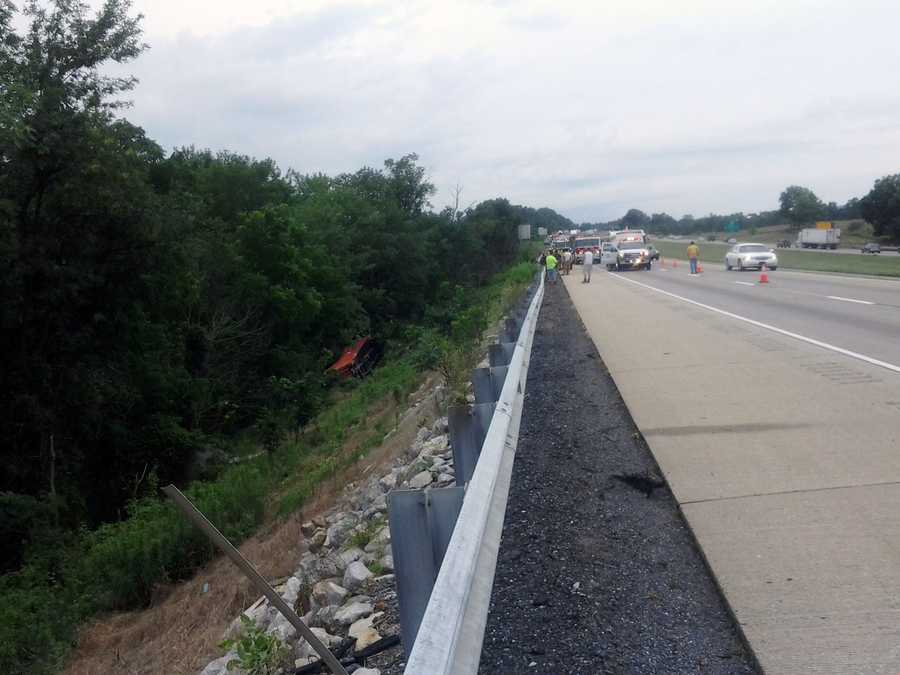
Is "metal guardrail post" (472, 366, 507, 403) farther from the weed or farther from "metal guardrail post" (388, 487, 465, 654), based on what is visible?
"metal guardrail post" (388, 487, 465, 654)

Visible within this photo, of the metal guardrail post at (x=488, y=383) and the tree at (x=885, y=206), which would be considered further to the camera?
the tree at (x=885, y=206)

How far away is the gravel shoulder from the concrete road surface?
0.16m

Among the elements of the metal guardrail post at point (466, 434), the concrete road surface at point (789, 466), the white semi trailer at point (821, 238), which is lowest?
the white semi trailer at point (821, 238)

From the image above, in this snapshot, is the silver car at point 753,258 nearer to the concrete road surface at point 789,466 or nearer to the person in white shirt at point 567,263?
the person in white shirt at point 567,263

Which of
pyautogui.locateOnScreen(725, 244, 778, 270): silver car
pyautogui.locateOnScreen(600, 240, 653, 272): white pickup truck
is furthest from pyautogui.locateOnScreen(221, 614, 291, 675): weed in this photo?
pyautogui.locateOnScreen(600, 240, 653, 272): white pickup truck

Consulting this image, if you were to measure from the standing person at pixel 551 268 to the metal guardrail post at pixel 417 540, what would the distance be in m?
38.4

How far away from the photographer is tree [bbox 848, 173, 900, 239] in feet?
272

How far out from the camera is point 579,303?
2894 cm

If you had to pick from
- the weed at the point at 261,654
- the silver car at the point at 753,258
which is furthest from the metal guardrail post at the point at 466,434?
the silver car at the point at 753,258

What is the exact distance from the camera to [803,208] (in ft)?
413

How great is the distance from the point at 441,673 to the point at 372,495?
29.3 ft

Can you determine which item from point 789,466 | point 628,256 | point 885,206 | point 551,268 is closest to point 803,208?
point 885,206

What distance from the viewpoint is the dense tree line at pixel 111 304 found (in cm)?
2039

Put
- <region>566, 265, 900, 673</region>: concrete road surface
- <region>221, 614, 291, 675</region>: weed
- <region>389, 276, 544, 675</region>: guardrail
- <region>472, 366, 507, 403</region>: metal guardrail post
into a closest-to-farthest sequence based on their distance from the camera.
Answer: <region>389, 276, 544, 675</region>: guardrail
<region>566, 265, 900, 673</region>: concrete road surface
<region>221, 614, 291, 675</region>: weed
<region>472, 366, 507, 403</region>: metal guardrail post
